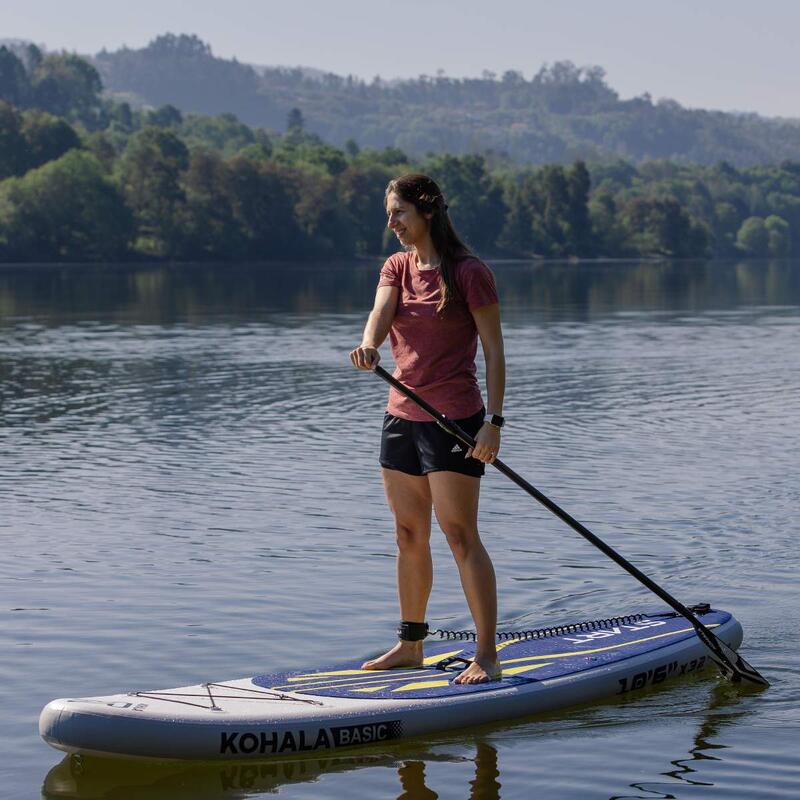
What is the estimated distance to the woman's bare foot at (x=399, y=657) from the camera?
28.0ft

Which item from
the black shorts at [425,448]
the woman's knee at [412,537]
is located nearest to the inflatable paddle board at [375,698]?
the woman's knee at [412,537]

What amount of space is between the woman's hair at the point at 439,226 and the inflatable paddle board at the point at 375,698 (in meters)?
2.04

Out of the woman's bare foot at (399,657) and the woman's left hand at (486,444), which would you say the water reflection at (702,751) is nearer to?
the woman's bare foot at (399,657)

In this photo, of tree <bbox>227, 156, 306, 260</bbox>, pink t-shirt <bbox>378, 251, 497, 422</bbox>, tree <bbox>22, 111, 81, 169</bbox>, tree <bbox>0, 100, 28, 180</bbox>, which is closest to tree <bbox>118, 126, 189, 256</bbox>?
tree <bbox>227, 156, 306, 260</bbox>

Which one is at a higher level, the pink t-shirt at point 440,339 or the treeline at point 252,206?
the treeline at point 252,206

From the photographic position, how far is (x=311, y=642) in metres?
9.87

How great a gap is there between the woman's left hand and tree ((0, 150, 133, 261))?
4652 inches

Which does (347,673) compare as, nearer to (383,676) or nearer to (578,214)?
(383,676)

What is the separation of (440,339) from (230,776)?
96.8 inches

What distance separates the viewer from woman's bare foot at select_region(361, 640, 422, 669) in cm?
852

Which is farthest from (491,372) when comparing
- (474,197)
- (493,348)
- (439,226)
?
(474,197)

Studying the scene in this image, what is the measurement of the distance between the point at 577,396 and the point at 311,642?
51.4 ft

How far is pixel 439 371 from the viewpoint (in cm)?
807

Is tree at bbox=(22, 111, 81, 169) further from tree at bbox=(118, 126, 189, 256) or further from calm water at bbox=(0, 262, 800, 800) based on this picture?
calm water at bbox=(0, 262, 800, 800)
